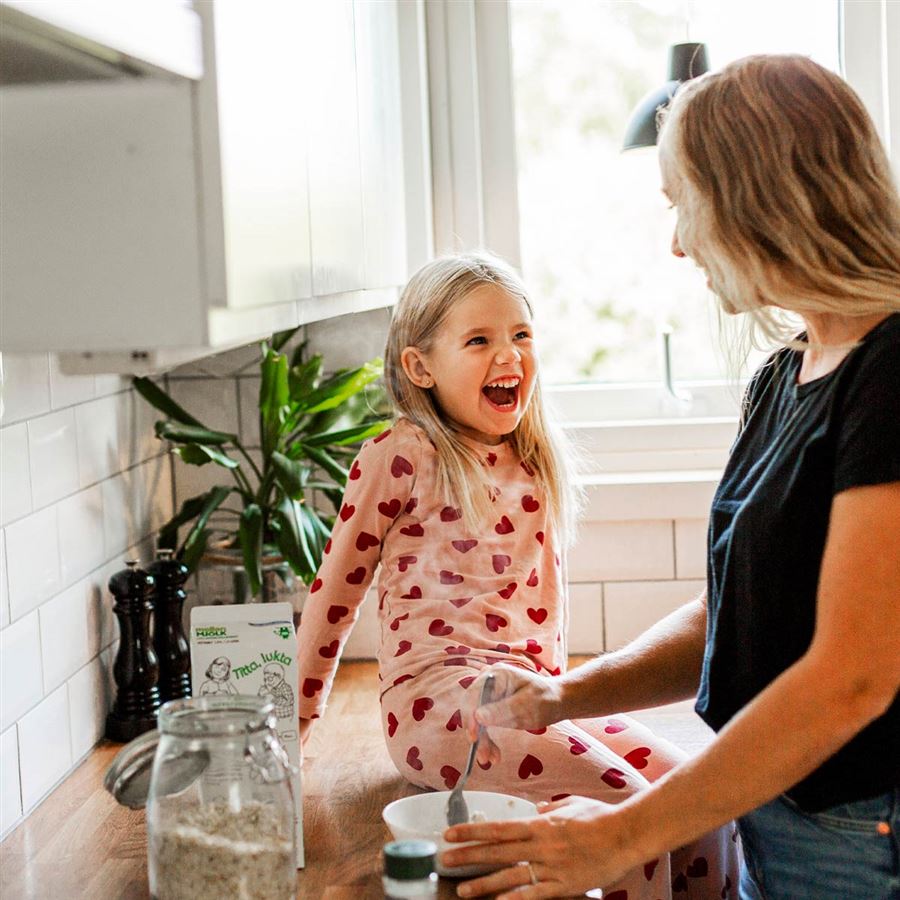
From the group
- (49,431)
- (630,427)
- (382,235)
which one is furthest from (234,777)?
(630,427)

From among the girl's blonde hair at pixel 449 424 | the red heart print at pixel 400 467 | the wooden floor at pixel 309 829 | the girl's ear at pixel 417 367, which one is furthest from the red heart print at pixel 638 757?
the girl's ear at pixel 417 367

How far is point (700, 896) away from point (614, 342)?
137 centimetres

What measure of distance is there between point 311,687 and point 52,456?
491 mm

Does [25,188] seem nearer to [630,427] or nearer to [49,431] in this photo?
[49,431]

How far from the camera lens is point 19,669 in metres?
1.69

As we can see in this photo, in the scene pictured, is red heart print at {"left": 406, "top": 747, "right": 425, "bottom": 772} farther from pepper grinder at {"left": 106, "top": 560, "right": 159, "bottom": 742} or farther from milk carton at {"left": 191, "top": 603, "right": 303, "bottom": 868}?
pepper grinder at {"left": 106, "top": 560, "right": 159, "bottom": 742}

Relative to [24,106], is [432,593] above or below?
below

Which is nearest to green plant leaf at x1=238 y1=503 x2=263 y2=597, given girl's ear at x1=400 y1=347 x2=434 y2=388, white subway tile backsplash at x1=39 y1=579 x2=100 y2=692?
white subway tile backsplash at x1=39 y1=579 x2=100 y2=692

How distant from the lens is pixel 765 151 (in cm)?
112

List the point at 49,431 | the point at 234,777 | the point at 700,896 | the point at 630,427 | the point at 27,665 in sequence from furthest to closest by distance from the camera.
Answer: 1. the point at 630,427
2. the point at 49,431
3. the point at 27,665
4. the point at 700,896
5. the point at 234,777

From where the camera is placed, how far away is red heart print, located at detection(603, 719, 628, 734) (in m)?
1.67

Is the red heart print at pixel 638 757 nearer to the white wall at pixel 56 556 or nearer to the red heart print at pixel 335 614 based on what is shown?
the red heart print at pixel 335 614

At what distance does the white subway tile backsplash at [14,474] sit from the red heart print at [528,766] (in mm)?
703

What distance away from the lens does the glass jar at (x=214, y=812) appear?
1.05m
